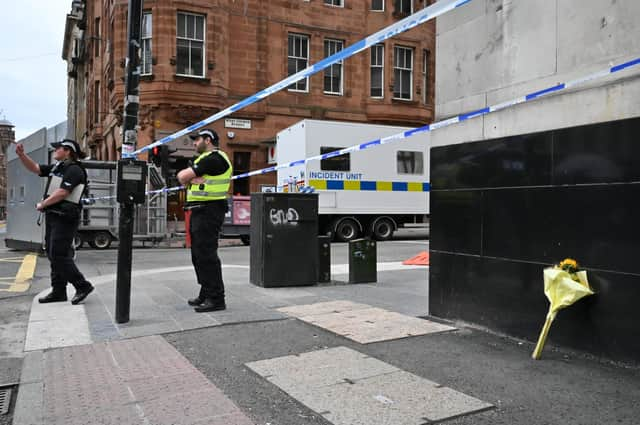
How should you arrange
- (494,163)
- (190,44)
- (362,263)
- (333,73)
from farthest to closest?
(333,73) < (190,44) < (362,263) < (494,163)

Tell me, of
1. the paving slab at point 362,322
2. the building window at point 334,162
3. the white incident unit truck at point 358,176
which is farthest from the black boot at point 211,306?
the building window at point 334,162

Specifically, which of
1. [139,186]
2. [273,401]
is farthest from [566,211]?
[139,186]

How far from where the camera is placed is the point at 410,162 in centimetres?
1878

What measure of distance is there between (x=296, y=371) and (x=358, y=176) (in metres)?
14.1

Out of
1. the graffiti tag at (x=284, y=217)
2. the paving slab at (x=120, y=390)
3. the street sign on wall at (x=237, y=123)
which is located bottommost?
the paving slab at (x=120, y=390)

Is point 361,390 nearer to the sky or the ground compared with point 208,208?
nearer to the ground

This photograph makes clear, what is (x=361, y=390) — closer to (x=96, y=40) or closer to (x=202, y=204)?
(x=202, y=204)

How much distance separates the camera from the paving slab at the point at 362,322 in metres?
4.97

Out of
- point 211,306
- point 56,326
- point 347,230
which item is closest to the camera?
point 56,326

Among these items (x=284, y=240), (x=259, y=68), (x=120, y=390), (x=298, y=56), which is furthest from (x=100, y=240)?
(x=298, y=56)

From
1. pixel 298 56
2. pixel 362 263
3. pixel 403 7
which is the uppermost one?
pixel 403 7

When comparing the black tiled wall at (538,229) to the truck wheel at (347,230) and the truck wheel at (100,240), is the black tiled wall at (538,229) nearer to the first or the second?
the truck wheel at (100,240)

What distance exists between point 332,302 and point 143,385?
3171mm

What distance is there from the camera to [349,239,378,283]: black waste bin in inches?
330
